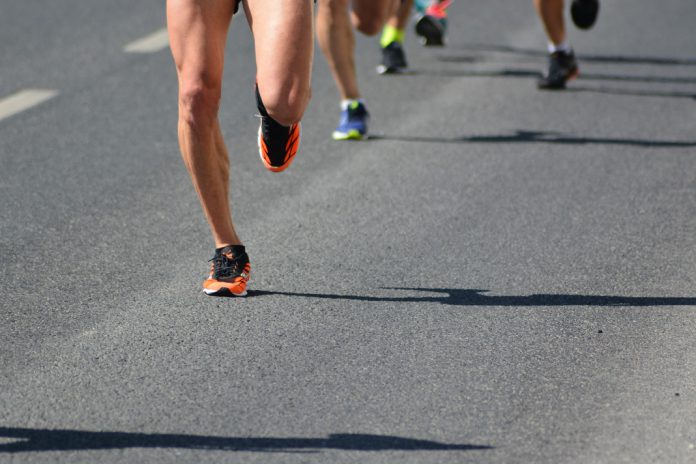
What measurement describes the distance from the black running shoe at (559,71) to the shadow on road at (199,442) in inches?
205

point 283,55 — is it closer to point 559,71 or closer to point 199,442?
point 199,442

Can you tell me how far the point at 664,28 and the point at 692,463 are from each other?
7.27 meters

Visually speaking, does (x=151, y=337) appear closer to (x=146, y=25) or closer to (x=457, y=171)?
(x=457, y=171)

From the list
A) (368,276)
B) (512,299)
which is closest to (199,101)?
(368,276)

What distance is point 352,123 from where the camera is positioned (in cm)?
737

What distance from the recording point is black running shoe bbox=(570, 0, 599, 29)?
8914 millimetres

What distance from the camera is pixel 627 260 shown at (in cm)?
545

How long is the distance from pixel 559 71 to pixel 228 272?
167 inches

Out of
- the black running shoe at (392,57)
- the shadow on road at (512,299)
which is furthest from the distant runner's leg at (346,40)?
the shadow on road at (512,299)

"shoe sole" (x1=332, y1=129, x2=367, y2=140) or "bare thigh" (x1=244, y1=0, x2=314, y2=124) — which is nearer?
"bare thigh" (x1=244, y1=0, x2=314, y2=124)

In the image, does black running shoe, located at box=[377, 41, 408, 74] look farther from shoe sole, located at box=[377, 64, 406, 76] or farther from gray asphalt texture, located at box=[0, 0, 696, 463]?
gray asphalt texture, located at box=[0, 0, 696, 463]

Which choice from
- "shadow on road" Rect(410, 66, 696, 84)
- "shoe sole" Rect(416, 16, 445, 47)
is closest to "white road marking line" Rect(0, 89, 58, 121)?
"shadow on road" Rect(410, 66, 696, 84)

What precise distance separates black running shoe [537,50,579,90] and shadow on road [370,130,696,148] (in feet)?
3.80

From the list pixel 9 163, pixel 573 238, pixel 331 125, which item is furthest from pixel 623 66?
pixel 9 163
